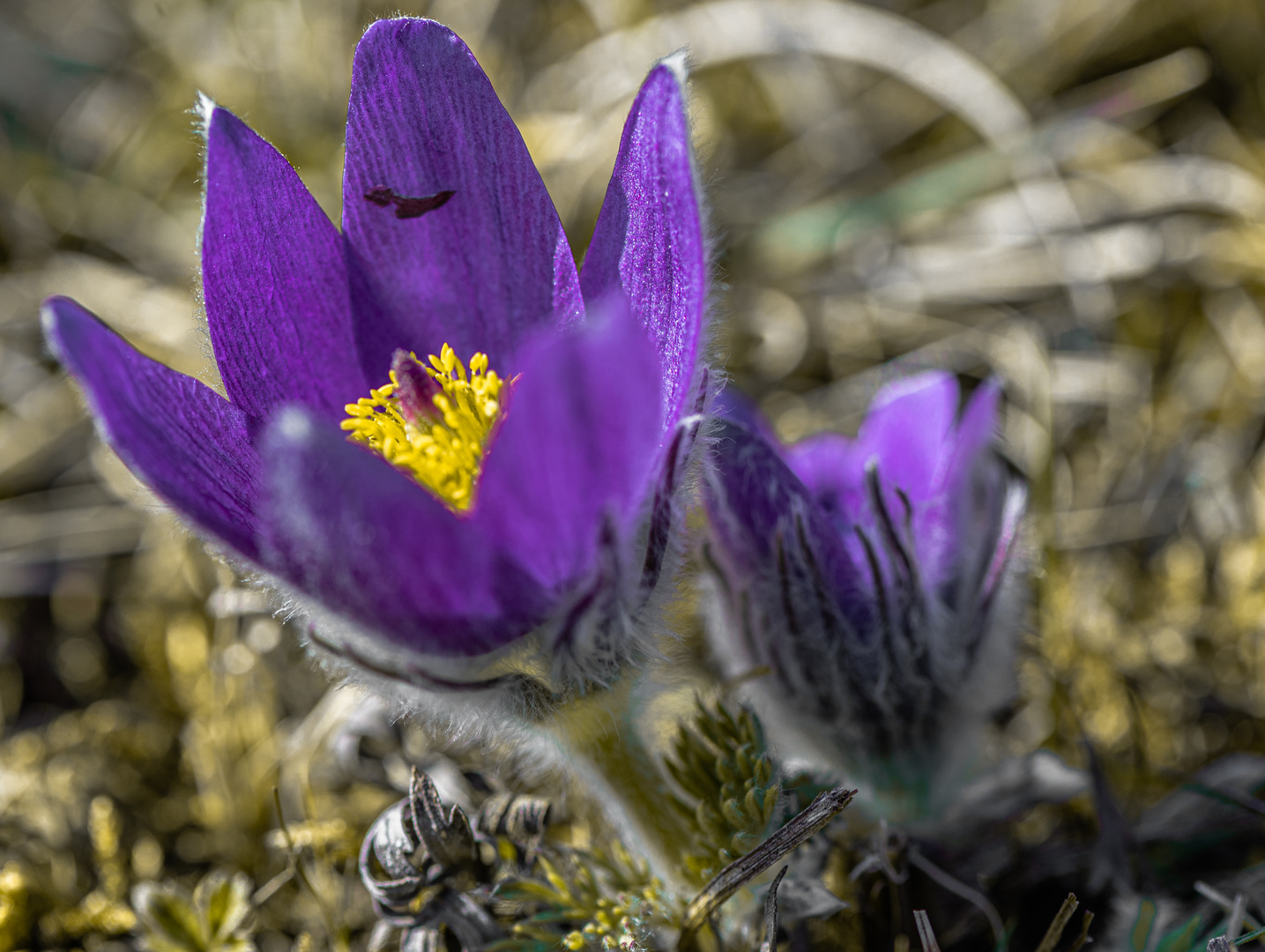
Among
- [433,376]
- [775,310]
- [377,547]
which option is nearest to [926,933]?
[377,547]

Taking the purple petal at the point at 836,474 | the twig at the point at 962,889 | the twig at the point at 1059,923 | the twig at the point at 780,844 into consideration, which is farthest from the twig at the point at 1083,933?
the purple petal at the point at 836,474

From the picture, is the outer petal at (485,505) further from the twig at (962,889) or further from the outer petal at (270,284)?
the twig at (962,889)

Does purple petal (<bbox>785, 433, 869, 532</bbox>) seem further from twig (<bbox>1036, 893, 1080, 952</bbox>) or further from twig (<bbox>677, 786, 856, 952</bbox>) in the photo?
twig (<bbox>1036, 893, 1080, 952</bbox>)

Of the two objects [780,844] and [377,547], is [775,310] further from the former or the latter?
[377,547]

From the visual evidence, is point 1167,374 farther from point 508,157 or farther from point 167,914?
point 167,914

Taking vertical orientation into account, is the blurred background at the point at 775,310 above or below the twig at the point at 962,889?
above

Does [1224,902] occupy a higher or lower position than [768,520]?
lower

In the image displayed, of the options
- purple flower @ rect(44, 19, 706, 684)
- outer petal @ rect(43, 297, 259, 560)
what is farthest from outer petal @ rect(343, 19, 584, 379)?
outer petal @ rect(43, 297, 259, 560)
